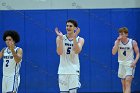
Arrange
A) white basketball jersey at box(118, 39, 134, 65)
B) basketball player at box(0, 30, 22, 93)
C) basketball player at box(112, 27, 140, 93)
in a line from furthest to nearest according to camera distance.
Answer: white basketball jersey at box(118, 39, 134, 65) → basketball player at box(112, 27, 140, 93) → basketball player at box(0, 30, 22, 93)

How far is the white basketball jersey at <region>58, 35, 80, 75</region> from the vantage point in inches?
240

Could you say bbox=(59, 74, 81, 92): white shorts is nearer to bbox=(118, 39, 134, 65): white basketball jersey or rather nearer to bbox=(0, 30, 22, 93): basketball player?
bbox=(0, 30, 22, 93): basketball player

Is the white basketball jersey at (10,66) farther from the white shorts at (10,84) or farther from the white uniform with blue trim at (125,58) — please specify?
the white uniform with blue trim at (125,58)

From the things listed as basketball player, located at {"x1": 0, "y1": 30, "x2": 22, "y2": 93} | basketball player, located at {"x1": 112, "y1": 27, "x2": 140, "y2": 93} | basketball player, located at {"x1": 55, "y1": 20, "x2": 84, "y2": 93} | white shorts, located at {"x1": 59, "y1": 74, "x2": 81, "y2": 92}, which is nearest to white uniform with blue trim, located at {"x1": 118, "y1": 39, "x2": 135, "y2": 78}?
basketball player, located at {"x1": 112, "y1": 27, "x2": 140, "y2": 93}

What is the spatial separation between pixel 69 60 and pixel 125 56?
231cm

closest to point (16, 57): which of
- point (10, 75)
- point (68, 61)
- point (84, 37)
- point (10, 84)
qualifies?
point (10, 75)

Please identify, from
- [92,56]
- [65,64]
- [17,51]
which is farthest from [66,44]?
[92,56]

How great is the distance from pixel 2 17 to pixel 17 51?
13.7 ft

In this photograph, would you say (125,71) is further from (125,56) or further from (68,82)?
(68,82)

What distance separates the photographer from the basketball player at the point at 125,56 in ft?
25.7

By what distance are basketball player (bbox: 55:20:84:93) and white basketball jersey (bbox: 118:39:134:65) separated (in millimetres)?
2071

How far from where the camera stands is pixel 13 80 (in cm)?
614
